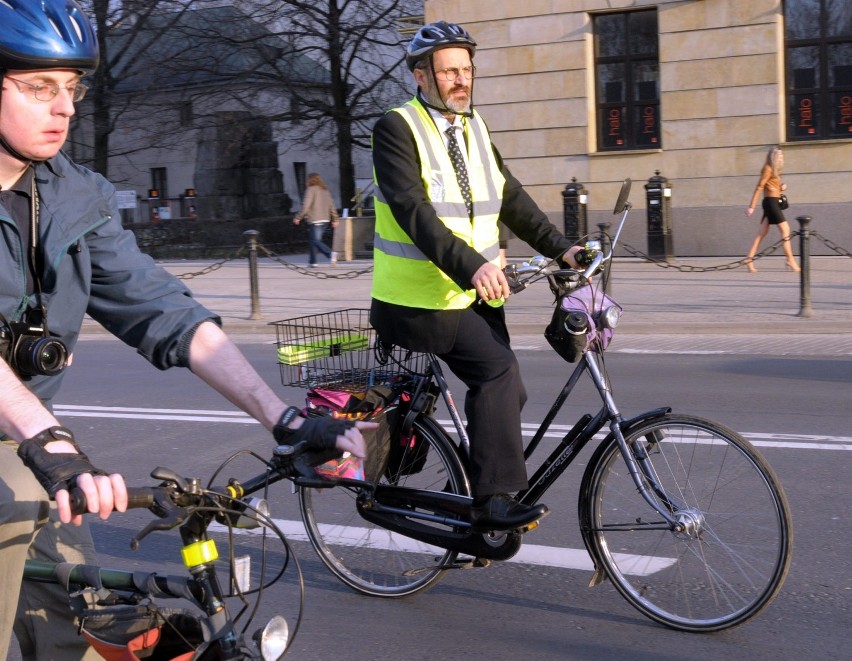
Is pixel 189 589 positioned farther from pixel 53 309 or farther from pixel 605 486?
pixel 605 486

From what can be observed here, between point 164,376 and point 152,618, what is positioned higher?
point 152,618

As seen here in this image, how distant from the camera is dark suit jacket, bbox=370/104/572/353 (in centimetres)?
398

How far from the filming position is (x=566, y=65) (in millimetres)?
19812

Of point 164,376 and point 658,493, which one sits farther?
point 164,376

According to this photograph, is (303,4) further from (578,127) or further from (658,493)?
(658,493)

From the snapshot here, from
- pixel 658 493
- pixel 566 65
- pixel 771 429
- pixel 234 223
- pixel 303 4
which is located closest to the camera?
pixel 658 493

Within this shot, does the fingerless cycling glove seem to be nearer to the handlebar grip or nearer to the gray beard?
the handlebar grip

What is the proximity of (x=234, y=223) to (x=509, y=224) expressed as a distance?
23901 millimetres

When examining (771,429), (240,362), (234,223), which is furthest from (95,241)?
(234,223)

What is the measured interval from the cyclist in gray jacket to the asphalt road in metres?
1.81

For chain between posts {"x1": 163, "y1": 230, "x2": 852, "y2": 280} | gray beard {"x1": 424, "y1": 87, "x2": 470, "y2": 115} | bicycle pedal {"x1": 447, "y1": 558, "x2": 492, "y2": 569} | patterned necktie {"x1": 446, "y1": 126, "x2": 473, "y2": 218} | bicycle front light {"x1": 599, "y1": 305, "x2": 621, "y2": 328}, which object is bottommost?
bicycle pedal {"x1": 447, "y1": 558, "x2": 492, "y2": 569}

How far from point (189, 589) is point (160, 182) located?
142 feet

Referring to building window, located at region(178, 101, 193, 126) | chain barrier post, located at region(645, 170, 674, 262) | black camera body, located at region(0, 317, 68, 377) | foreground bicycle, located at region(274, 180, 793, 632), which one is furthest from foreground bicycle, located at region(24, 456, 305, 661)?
building window, located at region(178, 101, 193, 126)

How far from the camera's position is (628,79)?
19625 millimetres
